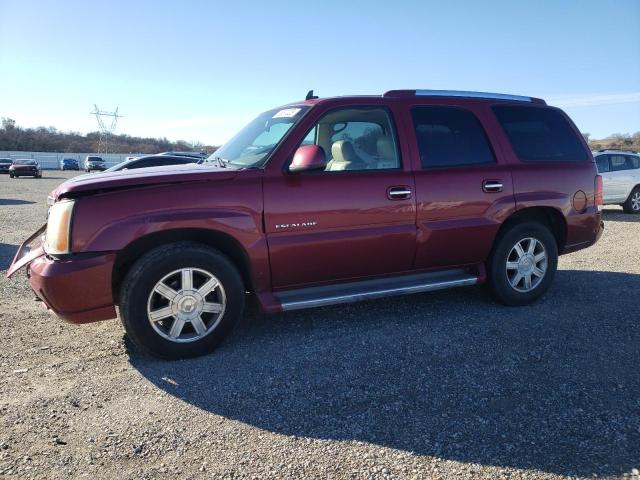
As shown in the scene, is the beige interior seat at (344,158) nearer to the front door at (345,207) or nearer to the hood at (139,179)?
the front door at (345,207)

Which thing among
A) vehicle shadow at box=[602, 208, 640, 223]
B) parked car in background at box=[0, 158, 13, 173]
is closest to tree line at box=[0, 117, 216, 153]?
parked car in background at box=[0, 158, 13, 173]

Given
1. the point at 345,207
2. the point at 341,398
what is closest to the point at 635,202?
the point at 345,207

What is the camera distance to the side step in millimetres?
3814

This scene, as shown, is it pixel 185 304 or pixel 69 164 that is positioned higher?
pixel 69 164

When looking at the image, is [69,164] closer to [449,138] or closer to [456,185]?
[449,138]

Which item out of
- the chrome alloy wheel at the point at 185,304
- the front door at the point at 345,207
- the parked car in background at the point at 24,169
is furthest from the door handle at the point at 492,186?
the parked car in background at the point at 24,169

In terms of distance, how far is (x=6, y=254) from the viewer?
23.7ft

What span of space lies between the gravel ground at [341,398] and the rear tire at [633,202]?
953 centimetres

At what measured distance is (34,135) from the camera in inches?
3120

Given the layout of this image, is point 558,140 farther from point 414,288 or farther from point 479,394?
point 479,394

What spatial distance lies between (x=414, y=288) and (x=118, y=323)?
2.63 metres

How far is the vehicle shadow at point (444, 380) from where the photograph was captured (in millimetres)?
2592

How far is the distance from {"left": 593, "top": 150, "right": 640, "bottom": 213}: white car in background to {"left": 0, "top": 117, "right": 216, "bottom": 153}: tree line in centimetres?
5983

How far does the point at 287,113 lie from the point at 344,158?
0.70 m
